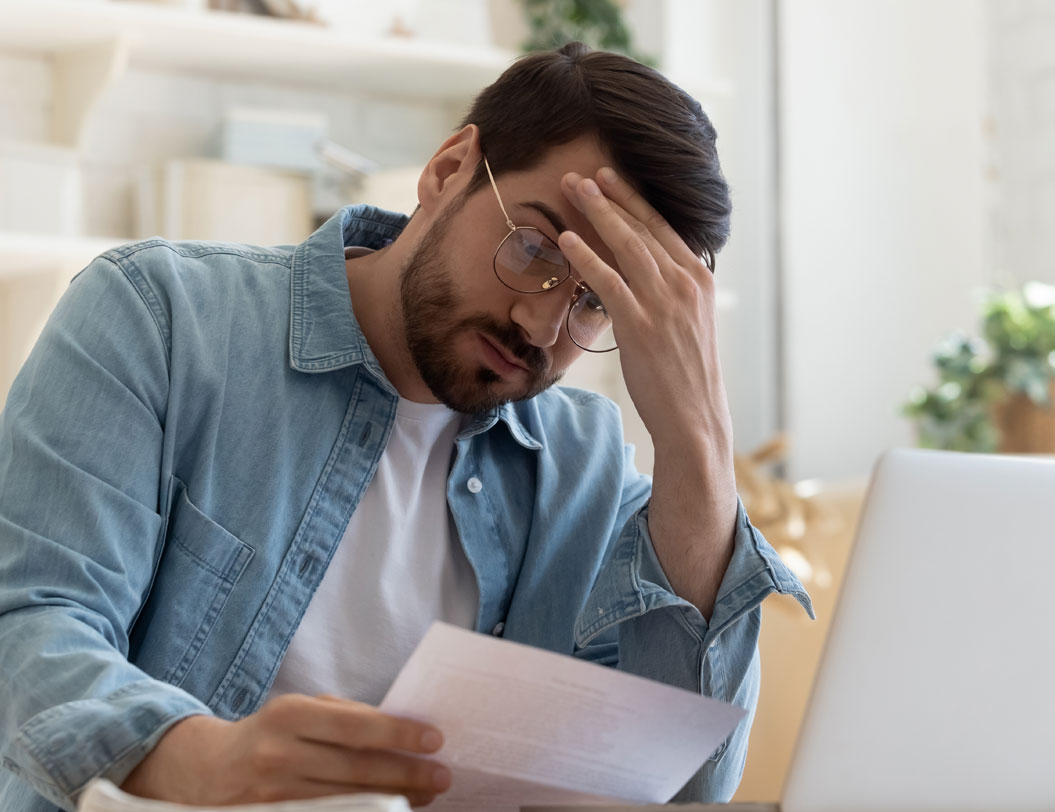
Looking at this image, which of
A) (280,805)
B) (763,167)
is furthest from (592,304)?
(763,167)

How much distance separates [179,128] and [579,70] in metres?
1.19

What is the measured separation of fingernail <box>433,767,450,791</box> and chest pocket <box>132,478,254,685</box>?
38cm

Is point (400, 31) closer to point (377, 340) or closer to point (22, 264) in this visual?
point (22, 264)

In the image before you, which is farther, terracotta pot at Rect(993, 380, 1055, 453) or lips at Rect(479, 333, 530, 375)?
terracotta pot at Rect(993, 380, 1055, 453)

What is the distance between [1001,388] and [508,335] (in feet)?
5.02

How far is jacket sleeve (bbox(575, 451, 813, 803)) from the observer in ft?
3.16

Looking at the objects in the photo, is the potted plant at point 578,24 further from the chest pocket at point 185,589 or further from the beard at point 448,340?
the chest pocket at point 185,589

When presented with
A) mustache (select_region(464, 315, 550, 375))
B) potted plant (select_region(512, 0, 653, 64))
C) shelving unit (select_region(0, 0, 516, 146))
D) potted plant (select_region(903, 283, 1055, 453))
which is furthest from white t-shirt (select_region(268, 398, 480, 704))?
potted plant (select_region(903, 283, 1055, 453))

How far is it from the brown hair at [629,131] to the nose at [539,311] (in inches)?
4.7

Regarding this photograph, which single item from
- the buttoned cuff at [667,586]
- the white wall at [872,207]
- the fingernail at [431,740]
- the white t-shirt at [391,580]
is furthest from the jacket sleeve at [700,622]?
the white wall at [872,207]

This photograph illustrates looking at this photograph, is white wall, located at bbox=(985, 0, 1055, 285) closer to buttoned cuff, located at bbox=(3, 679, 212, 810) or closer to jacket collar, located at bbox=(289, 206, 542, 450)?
jacket collar, located at bbox=(289, 206, 542, 450)

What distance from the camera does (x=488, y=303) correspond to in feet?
3.47

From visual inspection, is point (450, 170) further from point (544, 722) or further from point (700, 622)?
point (544, 722)

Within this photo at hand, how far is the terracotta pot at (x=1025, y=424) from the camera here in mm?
2248
